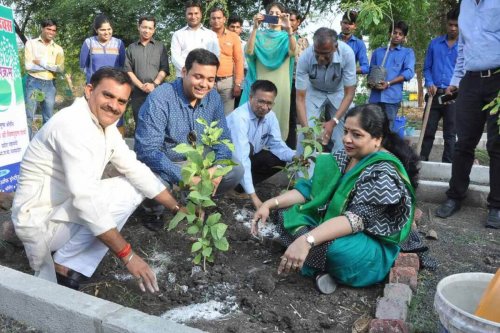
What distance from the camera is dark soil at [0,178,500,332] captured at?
227cm

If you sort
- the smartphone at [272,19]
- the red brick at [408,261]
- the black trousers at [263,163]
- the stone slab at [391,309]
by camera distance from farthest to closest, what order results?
the smartphone at [272,19], the black trousers at [263,163], the red brick at [408,261], the stone slab at [391,309]

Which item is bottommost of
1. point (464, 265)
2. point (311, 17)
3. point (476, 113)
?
point (464, 265)

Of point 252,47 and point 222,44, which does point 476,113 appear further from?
point 222,44

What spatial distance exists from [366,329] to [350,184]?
0.78m

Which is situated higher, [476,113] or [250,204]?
[476,113]

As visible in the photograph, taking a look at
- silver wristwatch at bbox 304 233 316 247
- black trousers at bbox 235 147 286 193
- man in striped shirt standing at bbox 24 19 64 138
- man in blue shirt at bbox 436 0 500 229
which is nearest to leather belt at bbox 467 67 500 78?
man in blue shirt at bbox 436 0 500 229

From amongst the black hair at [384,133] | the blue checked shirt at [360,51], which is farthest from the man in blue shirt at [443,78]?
the black hair at [384,133]

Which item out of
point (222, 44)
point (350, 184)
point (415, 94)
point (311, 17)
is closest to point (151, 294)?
point (350, 184)

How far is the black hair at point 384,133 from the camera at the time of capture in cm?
253

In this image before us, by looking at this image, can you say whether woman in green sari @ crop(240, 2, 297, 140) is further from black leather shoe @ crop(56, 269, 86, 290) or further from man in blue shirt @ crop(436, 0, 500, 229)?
black leather shoe @ crop(56, 269, 86, 290)

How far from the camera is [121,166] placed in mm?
2793

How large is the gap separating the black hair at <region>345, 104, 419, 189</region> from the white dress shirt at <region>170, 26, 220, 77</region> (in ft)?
9.80

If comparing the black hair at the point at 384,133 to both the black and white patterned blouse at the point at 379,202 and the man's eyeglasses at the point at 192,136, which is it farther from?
the man's eyeglasses at the point at 192,136

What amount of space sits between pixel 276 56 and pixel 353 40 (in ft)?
4.33
